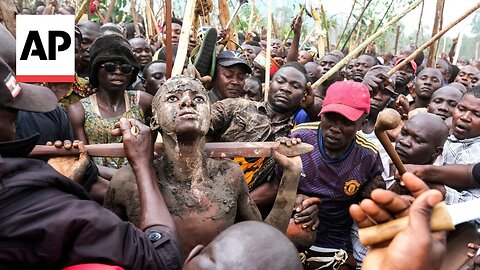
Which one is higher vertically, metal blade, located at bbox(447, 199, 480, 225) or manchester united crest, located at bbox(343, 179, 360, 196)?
metal blade, located at bbox(447, 199, 480, 225)

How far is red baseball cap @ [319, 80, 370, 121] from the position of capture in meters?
2.98

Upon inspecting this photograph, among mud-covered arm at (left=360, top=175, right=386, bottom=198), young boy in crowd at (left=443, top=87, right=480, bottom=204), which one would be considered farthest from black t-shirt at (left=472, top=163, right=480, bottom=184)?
young boy in crowd at (left=443, top=87, right=480, bottom=204)

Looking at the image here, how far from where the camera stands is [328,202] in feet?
10.2

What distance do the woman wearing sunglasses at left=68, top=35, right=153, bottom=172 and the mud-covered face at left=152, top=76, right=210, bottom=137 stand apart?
2.94ft

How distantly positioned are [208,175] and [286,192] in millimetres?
407

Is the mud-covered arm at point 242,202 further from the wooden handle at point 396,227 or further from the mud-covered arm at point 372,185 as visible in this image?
the wooden handle at point 396,227

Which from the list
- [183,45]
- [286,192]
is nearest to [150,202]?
[286,192]

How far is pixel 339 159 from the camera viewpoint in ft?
10.0

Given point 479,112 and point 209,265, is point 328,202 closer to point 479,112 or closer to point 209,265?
point 479,112

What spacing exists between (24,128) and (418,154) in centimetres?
243

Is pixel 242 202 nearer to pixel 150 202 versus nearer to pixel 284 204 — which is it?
pixel 284 204

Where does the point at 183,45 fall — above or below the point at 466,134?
above

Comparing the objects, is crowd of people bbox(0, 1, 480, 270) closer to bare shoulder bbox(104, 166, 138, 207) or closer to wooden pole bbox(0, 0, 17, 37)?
bare shoulder bbox(104, 166, 138, 207)

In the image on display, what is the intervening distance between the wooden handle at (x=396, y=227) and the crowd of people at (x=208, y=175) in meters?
0.02
